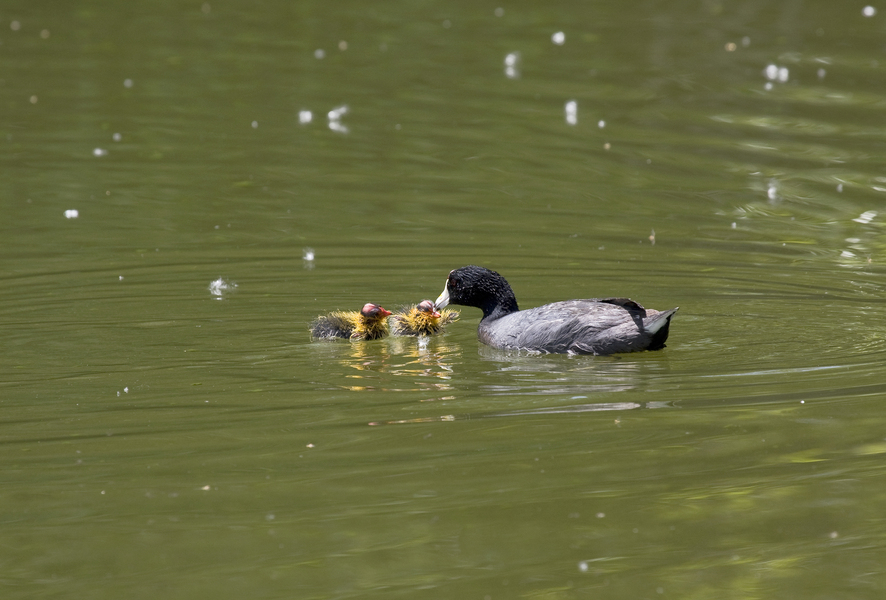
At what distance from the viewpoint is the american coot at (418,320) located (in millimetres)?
9594

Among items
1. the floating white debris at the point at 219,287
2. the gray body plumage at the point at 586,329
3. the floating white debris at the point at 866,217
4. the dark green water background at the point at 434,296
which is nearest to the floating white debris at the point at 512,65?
the dark green water background at the point at 434,296

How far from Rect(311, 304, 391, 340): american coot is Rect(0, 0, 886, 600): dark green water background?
0.62ft

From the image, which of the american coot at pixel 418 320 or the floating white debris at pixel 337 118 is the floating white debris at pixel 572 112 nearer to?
the floating white debris at pixel 337 118

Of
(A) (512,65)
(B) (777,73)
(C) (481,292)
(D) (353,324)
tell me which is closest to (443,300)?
(C) (481,292)

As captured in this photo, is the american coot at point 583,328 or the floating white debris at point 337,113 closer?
the american coot at point 583,328

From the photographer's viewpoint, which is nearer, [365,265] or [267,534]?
[267,534]

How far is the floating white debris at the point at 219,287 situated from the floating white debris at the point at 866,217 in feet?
22.0

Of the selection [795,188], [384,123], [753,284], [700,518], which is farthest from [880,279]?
[384,123]

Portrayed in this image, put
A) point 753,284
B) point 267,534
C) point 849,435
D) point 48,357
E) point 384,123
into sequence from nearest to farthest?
1. point 267,534
2. point 849,435
3. point 48,357
4. point 753,284
5. point 384,123

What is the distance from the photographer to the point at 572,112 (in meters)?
18.0

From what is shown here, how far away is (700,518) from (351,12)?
63.6ft

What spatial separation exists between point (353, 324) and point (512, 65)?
12020 mm

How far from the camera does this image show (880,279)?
34.7 feet

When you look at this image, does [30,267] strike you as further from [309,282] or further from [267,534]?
[267,534]
